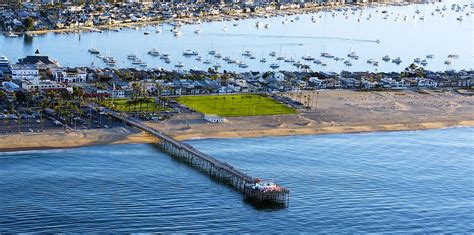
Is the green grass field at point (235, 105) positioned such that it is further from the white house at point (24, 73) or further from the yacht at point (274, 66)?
the yacht at point (274, 66)

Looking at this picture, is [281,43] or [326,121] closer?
[326,121]

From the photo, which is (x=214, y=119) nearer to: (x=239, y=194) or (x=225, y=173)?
(x=225, y=173)

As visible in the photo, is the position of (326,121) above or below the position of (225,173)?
above

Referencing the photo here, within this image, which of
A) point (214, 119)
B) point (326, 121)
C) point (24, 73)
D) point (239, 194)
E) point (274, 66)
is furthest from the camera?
point (274, 66)

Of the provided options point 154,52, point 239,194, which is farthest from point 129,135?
point 154,52

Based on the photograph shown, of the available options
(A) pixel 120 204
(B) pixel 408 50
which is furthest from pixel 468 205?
(B) pixel 408 50

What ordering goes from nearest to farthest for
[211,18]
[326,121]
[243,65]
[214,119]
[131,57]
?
[214,119]
[326,121]
[131,57]
[243,65]
[211,18]
